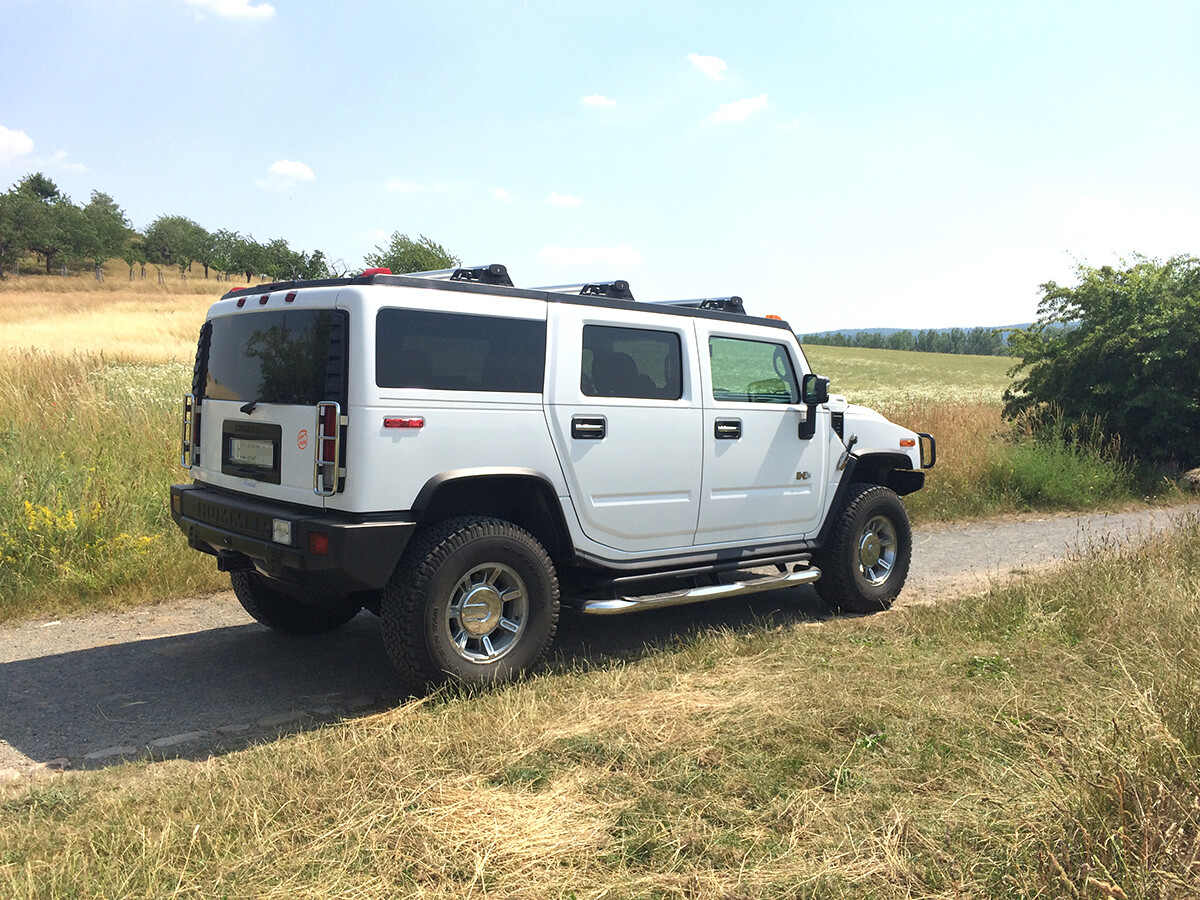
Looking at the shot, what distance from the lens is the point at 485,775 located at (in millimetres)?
3611

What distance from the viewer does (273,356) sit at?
478 cm

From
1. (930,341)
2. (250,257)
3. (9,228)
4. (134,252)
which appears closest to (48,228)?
(9,228)

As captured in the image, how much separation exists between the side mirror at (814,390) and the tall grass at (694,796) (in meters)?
1.99

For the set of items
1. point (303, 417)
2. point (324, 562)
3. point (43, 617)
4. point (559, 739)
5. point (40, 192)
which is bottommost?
point (43, 617)

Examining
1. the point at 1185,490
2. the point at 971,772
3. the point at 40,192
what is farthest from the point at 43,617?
the point at 40,192

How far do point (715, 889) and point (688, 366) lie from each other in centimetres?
342

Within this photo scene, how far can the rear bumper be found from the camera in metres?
4.23

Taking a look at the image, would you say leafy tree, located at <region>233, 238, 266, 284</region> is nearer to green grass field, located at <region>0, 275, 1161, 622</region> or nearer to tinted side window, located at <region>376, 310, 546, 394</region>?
green grass field, located at <region>0, 275, 1161, 622</region>

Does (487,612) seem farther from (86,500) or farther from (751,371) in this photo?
(86,500)

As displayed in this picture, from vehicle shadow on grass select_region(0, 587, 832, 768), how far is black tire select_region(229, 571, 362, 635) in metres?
0.08

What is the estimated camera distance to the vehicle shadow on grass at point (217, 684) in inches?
169

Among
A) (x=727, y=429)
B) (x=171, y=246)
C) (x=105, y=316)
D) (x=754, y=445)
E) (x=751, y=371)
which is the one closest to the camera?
(x=727, y=429)

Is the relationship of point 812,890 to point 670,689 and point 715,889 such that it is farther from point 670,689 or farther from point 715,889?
point 670,689

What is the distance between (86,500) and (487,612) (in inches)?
179
